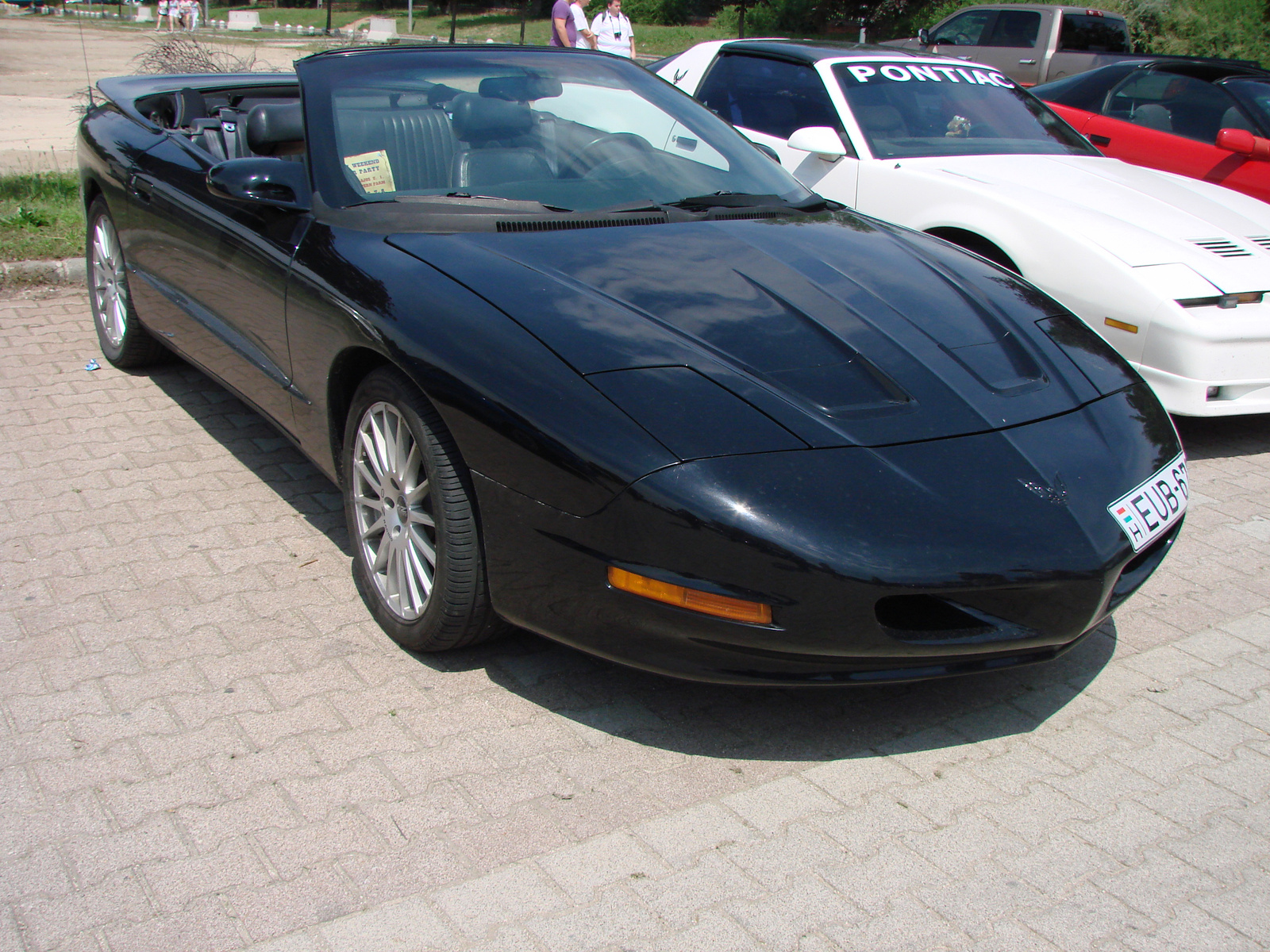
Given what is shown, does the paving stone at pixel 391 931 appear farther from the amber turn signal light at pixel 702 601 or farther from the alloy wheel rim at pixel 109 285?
the alloy wheel rim at pixel 109 285

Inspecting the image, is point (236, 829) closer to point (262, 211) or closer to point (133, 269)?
point (262, 211)

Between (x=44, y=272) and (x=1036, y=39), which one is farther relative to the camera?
(x=1036, y=39)

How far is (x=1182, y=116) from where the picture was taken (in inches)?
294

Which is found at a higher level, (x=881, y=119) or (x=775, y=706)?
(x=881, y=119)

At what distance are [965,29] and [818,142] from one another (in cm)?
1112

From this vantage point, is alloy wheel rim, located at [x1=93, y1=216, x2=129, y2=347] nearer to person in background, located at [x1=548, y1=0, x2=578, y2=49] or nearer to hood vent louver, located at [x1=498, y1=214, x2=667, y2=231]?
hood vent louver, located at [x1=498, y1=214, x2=667, y2=231]

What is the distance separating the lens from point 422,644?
2.96m

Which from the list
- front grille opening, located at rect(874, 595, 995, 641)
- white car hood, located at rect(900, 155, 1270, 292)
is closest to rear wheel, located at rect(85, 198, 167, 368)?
white car hood, located at rect(900, 155, 1270, 292)

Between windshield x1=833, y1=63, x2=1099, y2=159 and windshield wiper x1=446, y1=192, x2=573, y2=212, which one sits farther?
windshield x1=833, y1=63, x2=1099, y2=159

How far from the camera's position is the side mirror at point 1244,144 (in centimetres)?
681

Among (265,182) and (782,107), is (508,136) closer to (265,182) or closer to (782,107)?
(265,182)

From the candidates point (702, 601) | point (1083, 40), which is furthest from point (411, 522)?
point (1083, 40)

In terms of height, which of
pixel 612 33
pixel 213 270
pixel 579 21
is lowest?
pixel 213 270

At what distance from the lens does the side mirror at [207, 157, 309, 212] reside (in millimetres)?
3371
